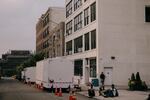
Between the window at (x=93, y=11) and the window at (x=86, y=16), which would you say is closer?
the window at (x=93, y=11)

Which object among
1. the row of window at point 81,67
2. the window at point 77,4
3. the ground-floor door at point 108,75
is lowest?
the ground-floor door at point 108,75

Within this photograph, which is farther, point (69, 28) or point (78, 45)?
point (69, 28)

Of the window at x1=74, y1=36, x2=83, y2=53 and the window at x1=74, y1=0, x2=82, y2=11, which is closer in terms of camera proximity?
the window at x1=74, y1=36, x2=83, y2=53

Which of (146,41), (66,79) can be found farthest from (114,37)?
(66,79)

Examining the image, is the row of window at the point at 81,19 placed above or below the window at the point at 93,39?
above

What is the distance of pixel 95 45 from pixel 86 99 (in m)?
19.2

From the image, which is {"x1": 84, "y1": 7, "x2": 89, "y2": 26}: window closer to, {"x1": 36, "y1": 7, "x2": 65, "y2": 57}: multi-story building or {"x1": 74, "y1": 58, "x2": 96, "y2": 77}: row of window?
{"x1": 74, "y1": 58, "x2": 96, "y2": 77}: row of window

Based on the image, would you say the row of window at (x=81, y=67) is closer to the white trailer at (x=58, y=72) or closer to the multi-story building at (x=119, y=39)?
the multi-story building at (x=119, y=39)

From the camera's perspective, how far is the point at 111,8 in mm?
44906

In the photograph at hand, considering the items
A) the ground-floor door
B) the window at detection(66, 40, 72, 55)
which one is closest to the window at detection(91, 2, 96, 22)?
the ground-floor door

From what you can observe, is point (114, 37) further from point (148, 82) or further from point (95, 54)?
point (148, 82)

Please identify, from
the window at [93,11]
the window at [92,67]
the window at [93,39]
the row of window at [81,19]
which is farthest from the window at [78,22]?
the window at [92,67]

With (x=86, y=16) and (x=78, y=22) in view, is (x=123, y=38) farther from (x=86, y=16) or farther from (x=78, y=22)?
(x=78, y=22)

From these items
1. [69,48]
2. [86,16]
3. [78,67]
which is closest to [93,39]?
[86,16]
